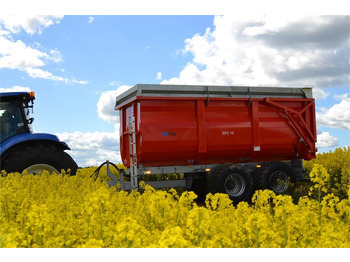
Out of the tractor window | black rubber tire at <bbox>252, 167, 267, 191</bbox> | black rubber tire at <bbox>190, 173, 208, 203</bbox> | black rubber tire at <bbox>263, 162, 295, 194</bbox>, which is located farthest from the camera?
black rubber tire at <bbox>263, 162, 295, 194</bbox>

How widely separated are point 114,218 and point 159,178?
8313 mm

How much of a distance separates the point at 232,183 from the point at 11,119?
6.01m

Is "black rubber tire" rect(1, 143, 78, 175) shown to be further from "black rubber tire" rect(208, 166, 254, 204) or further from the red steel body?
"black rubber tire" rect(208, 166, 254, 204)

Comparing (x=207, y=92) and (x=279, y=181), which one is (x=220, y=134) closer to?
(x=207, y=92)

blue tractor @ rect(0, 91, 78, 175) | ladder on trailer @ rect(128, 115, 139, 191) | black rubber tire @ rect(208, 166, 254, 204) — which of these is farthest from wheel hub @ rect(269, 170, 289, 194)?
blue tractor @ rect(0, 91, 78, 175)

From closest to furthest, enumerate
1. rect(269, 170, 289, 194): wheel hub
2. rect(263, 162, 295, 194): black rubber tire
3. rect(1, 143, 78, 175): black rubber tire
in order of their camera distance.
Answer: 1. rect(1, 143, 78, 175): black rubber tire
2. rect(263, 162, 295, 194): black rubber tire
3. rect(269, 170, 289, 194): wheel hub

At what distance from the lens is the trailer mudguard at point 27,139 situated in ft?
29.1

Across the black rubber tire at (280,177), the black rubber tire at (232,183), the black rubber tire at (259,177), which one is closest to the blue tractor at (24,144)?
the black rubber tire at (232,183)

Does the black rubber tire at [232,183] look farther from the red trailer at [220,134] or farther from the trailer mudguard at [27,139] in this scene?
the trailer mudguard at [27,139]

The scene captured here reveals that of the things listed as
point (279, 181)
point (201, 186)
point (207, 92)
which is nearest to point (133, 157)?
point (201, 186)

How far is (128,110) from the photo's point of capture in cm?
1099

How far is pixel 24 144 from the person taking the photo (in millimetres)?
9125

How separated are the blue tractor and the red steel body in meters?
2.03

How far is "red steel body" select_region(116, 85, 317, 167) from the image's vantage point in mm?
10078
